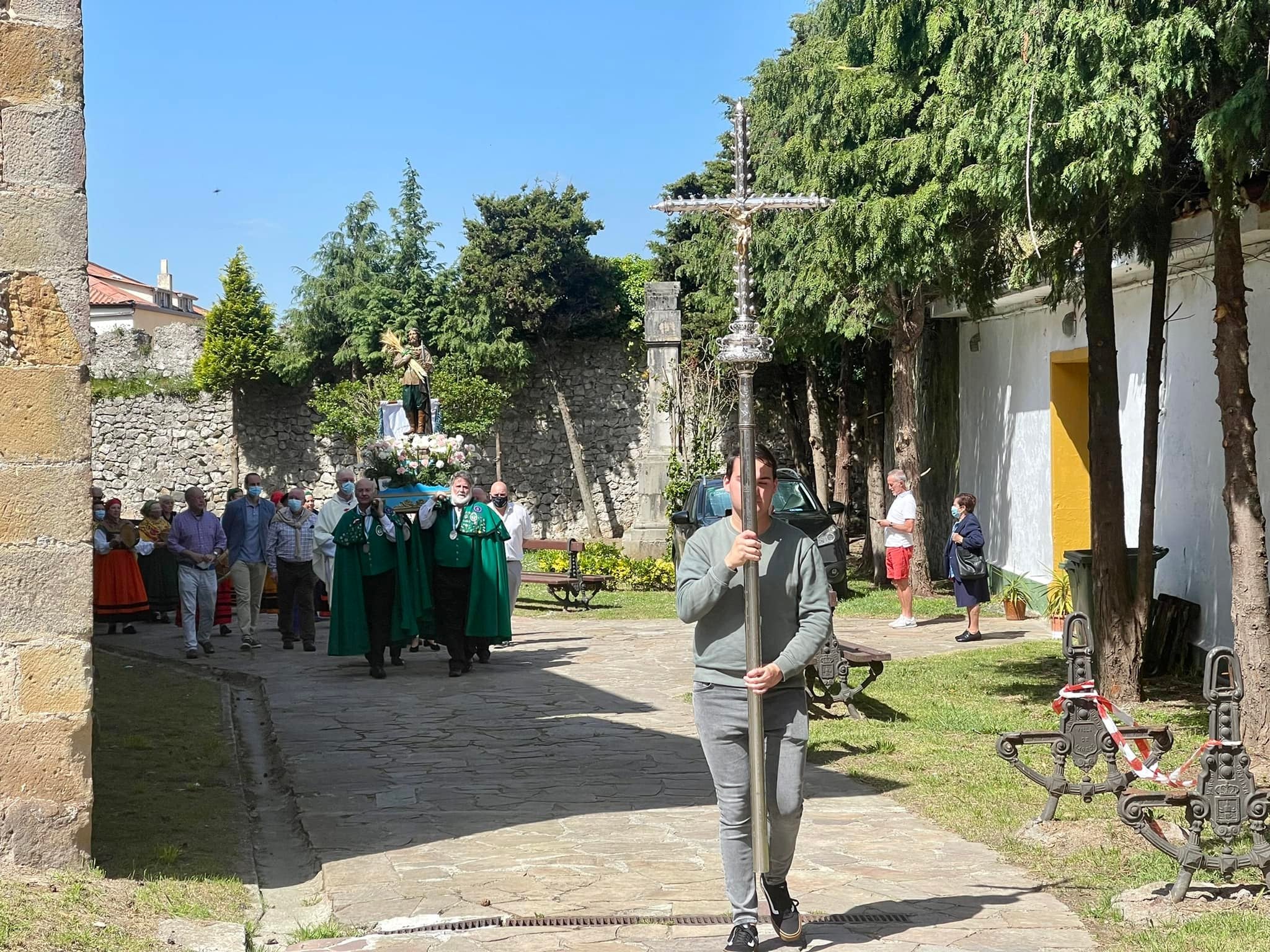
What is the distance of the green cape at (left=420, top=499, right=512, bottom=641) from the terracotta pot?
5.83 meters

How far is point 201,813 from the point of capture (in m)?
7.15

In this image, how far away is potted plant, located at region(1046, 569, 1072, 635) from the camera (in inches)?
527

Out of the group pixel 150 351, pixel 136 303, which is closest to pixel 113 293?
pixel 136 303

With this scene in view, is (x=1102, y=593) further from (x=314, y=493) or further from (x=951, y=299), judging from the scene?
(x=314, y=493)

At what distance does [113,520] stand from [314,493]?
13.9 meters

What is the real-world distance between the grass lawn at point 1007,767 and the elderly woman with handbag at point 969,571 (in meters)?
0.76

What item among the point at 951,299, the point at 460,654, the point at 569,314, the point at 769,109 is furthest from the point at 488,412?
the point at 951,299

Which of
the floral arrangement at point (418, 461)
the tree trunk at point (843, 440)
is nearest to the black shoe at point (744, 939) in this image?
the floral arrangement at point (418, 461)

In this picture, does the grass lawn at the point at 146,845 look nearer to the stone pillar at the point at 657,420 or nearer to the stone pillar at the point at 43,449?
the stone pillar at the point at 43,449

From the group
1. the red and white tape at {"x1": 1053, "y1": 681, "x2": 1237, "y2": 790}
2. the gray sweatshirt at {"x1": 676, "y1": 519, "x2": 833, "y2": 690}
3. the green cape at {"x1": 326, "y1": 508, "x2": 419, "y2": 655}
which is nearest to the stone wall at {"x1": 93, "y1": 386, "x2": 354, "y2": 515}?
the green cape at {"x1": 326, "y1": 508, "x2": 419, "y2": 655}

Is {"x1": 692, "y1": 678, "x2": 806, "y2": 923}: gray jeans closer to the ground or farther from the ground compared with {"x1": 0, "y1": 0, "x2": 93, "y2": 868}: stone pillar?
closer to the ground

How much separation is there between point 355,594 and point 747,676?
8266 mm

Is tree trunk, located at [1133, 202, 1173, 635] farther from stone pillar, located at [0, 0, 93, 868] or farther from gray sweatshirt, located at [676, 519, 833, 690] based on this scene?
stone pillar, located at [0, 0, 93, 868]

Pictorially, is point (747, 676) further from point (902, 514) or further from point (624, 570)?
point (624, 570)
